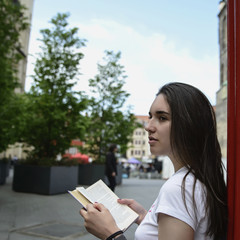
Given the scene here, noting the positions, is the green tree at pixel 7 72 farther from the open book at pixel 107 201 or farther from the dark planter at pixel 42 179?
the open book at pixel 107 201

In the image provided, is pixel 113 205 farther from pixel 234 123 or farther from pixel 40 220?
pixel 40 220

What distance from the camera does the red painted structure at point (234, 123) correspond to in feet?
4.36

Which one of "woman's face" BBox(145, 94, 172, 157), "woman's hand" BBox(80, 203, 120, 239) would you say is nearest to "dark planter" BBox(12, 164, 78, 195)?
"woman's hand" BBox(80, 203, 120, 239)

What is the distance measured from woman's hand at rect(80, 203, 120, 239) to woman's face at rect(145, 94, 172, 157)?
403mm

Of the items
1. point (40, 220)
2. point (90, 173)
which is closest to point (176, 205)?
point (40, 220)

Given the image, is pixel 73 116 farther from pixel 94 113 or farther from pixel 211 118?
pixel 211 118

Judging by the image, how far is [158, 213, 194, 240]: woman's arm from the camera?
1.25 meters

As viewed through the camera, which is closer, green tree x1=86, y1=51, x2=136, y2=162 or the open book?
the open book

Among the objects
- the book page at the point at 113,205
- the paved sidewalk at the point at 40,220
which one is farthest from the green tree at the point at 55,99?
the book page at the point at 113,205

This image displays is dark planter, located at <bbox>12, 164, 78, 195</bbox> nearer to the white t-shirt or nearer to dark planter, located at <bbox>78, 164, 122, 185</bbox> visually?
dark planter, located at <bbox>78, 164, 122, 185</bbox>

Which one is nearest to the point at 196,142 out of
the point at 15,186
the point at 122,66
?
the point at 15,186

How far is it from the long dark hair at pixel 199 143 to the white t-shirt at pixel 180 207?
38 mm

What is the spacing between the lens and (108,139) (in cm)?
1581

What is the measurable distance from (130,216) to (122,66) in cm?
1530
